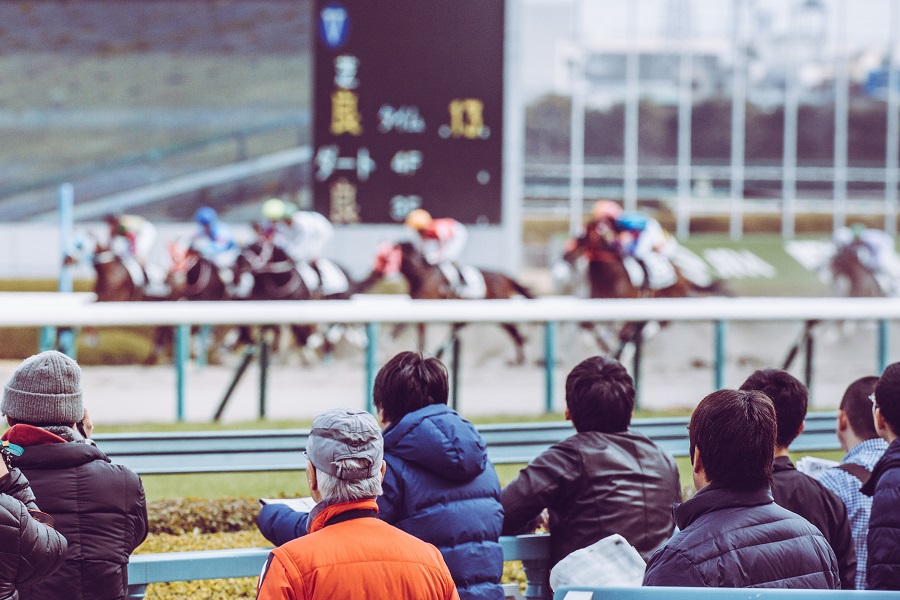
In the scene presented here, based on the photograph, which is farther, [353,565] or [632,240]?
[632,240]

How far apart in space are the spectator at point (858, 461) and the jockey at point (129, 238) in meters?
8.44

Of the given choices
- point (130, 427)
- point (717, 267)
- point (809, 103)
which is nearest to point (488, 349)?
point (717, 267)

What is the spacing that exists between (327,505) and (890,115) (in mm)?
15364

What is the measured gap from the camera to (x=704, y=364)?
29.6 ft

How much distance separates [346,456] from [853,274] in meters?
11.4

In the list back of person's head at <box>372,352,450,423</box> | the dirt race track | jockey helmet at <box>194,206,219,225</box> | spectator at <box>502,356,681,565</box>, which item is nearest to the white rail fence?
the dirt race track

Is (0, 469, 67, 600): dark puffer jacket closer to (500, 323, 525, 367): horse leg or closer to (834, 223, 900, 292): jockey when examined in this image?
(500, 323, 525, 367): horse leg

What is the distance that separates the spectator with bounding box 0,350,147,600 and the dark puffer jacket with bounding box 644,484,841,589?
2.80 ft

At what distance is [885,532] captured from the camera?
6.59 feet

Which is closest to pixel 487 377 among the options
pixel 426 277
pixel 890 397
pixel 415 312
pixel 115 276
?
pixel 426 277

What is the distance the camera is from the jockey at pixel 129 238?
10.2 meters

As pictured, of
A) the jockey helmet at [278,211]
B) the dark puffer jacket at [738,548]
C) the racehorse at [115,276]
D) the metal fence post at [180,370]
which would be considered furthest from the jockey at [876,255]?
the dark puffer jacket at [738,548]

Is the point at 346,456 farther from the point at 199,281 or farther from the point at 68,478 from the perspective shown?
the point at 199,281

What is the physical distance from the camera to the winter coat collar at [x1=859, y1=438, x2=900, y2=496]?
2.07 metres
